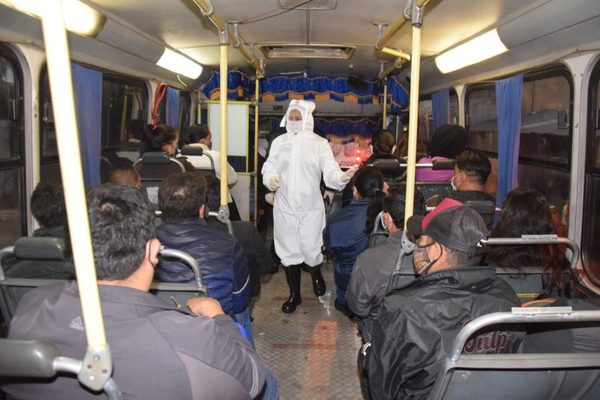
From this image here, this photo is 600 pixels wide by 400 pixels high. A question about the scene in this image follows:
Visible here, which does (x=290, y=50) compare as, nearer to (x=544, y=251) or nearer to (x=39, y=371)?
(x=544, y=251)

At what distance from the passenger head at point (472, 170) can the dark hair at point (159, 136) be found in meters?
2.86

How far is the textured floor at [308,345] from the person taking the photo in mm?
3471

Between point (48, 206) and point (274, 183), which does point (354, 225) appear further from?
point (48, 206)

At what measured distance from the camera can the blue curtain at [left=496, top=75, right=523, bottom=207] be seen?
4547 mm

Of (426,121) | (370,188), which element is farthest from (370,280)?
→ (426,121)

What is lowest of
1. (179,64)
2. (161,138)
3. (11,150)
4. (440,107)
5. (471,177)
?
(471,177)

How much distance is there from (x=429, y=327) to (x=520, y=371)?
327mm

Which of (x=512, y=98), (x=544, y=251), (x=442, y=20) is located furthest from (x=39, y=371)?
(x=512, y=98)

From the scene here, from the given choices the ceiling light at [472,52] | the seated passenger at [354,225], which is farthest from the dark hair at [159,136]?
the ceiling light at [472,52]

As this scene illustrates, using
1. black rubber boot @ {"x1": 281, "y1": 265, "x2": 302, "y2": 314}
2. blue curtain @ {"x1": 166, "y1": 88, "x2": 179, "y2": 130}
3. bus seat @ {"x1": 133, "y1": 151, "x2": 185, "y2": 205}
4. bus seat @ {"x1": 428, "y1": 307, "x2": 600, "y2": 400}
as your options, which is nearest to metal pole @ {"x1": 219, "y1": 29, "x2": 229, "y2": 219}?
bus seat @ {"x1": 133, "y1": 151, "x2": 185, "y2": 205}

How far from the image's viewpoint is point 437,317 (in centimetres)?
173

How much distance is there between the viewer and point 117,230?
1374 mm

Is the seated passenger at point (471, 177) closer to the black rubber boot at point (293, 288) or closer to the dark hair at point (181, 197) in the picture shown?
the black rubber boot at point (293, 288)

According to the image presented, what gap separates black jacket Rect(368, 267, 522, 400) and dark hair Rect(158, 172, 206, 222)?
128 centimetres
